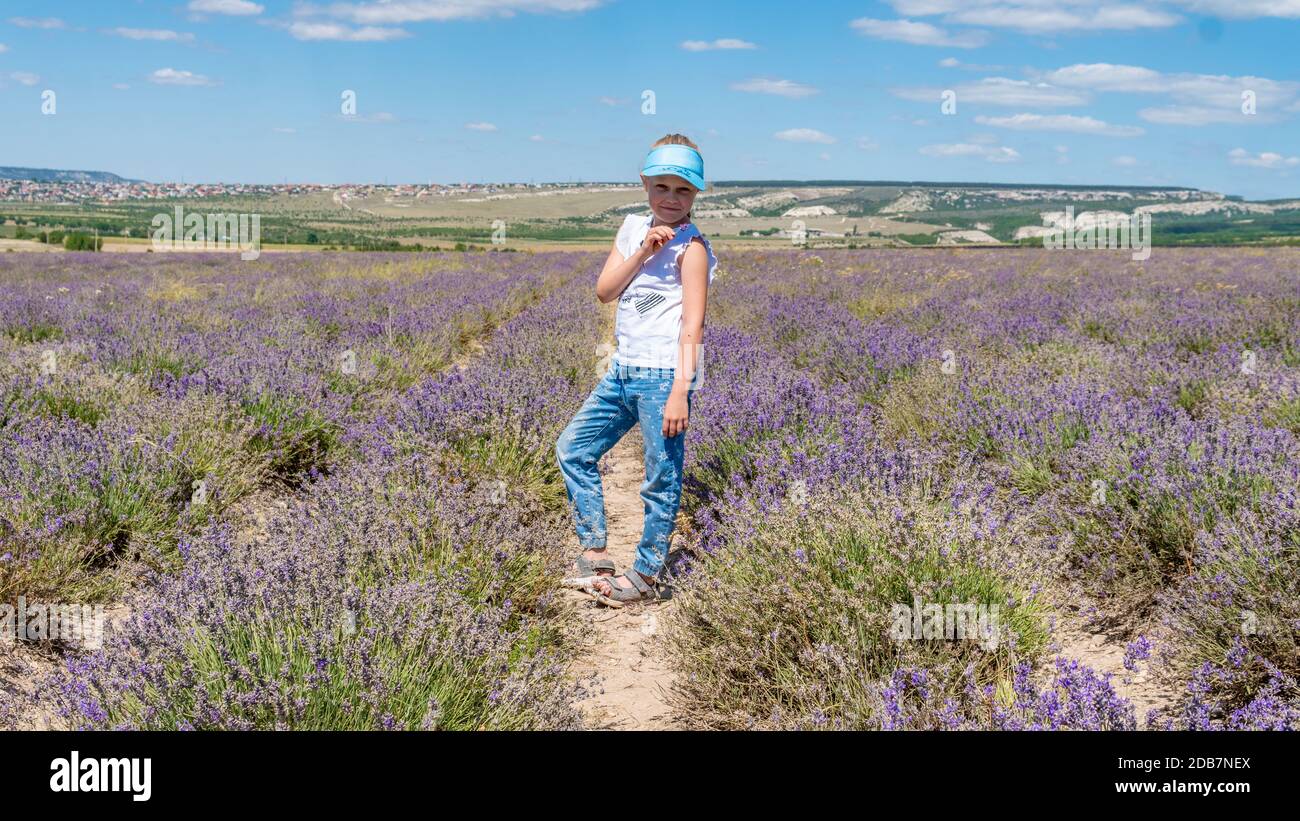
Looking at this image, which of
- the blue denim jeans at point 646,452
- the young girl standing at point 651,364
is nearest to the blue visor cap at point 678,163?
the young girl standing at point 651,364

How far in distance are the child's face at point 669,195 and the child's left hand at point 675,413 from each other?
0.65 meters

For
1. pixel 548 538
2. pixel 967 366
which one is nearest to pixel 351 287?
pixel 967 366

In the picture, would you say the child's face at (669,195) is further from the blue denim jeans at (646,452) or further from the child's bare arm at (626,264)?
the blue denim jeans at (646,452)

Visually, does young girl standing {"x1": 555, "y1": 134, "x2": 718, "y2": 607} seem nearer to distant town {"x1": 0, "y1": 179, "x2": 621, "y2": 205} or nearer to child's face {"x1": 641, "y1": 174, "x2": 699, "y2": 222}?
child's face {"x1": 641, "y1": 174, "x2": 699, "y2": 222}

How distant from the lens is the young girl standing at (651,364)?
3094mm

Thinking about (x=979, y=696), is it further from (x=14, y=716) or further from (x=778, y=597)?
(x=14, y=716)

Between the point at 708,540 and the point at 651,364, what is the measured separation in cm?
91

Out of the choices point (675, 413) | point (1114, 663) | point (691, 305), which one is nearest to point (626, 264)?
point (691, 305)

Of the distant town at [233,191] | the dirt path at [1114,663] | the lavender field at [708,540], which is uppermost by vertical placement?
the distant town at [233,191]

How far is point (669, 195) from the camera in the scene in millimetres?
3096

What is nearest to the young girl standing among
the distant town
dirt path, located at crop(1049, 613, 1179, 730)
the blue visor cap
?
the blue visor cap

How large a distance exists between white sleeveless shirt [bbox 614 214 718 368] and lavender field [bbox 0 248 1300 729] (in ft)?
2.14

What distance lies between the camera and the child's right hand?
9.94 ft

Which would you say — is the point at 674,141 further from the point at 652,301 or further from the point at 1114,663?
the point at 1114,663
